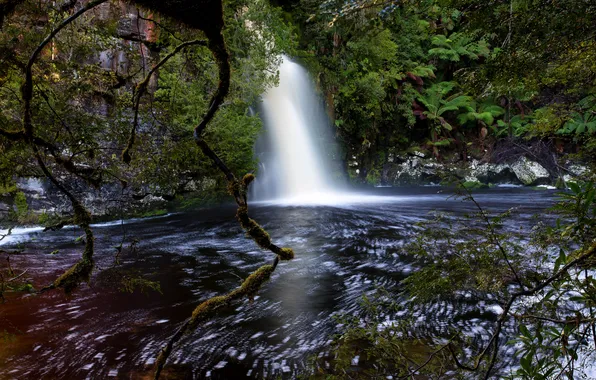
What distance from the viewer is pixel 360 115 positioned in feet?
65.9

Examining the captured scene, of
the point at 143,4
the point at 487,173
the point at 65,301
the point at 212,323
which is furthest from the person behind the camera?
the point at 487,173

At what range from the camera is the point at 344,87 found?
18.1 meters

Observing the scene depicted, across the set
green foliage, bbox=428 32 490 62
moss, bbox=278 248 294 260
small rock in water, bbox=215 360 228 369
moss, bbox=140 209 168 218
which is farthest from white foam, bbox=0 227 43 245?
green foliage, bbox=428 32 490 62

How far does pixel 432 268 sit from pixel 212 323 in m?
2.86

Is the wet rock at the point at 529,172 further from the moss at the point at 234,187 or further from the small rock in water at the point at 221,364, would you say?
the moss at the point at 234,187

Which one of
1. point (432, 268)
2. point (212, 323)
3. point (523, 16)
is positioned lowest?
point (212, 323)

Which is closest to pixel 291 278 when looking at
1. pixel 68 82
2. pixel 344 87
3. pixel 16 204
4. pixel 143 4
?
pixel 68 82

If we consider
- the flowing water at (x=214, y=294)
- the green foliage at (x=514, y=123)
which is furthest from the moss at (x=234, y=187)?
the green foliage at (x=514, y=123)

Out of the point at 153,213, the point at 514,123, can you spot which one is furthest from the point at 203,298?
the point at 514,123

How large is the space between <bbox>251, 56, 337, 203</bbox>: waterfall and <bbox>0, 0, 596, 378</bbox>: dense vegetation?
88 cm

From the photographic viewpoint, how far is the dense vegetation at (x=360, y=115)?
2.13 m

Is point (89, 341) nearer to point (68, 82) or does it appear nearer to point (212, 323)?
point (212, 323)

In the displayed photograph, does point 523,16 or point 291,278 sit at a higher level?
point 523,16

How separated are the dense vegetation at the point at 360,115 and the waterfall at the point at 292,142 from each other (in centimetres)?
88
